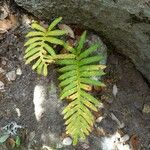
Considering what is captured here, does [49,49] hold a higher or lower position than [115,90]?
higher

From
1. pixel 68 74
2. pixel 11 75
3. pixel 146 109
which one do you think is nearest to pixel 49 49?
pixel 68 74

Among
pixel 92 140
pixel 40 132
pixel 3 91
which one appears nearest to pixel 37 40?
pixel 3 91

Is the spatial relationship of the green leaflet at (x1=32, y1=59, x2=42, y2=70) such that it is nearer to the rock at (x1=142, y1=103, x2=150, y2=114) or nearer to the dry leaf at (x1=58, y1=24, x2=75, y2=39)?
the dry leaf at (x1=58, y1=24, x2=75, y2=39)

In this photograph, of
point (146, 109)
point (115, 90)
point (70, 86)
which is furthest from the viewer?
point (146, 109)

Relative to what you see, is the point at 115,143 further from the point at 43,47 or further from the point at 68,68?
the point at 43,47

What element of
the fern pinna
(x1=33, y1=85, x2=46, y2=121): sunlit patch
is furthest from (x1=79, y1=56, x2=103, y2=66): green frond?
(x1=33, y1=85, x2=46, y2=121): sunlit patch

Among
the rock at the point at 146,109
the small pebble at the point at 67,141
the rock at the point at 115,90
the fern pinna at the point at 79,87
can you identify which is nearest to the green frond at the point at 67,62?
the fern pinna at the point at 79,87
